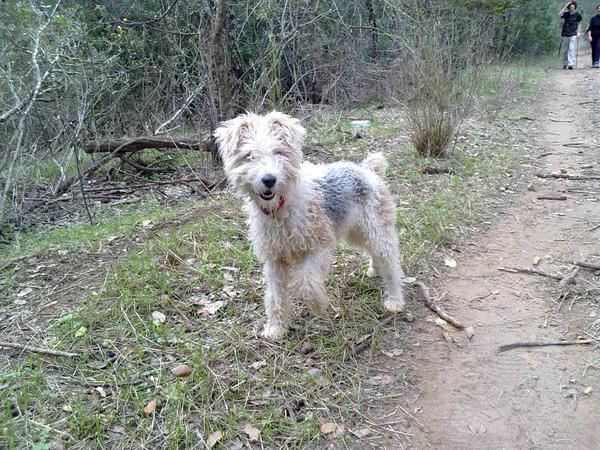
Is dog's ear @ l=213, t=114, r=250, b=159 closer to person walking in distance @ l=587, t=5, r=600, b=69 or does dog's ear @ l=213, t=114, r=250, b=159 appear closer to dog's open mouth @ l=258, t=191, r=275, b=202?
dog's open mouth @ l=258, t=191, r=275, b=202

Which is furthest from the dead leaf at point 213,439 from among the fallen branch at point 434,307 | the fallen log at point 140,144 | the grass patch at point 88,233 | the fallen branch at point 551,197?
the fallen log at point 140,144

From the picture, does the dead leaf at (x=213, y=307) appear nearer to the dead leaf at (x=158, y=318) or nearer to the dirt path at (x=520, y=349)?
the dead leaf at (x=158, y=318)

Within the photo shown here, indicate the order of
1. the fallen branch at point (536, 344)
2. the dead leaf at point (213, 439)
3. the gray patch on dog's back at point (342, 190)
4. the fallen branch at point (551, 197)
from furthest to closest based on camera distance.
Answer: the fallen branch at point (551, 197)
the gray patch on dog's back at point (342, 190)
the fallen branch at point (536, 344)
the dead leaf at point (213, 439)

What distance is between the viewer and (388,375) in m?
3.57

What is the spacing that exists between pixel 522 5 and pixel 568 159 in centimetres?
1243

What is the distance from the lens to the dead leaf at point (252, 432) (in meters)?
2.98

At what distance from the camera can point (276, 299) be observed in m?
3.84

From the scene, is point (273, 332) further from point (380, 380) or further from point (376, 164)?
point (376, 164)

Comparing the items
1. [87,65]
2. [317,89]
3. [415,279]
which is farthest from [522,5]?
[415,279]

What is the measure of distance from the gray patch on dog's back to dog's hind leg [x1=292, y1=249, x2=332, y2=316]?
1.20ft

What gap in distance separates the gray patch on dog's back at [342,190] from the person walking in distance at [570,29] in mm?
19226

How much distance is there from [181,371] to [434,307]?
2.19 metres

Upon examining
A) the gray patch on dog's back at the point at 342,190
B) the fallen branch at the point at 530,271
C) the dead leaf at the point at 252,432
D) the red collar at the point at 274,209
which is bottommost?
the fallen branch at the point at 530,271

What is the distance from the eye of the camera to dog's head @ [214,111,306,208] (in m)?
3.33
